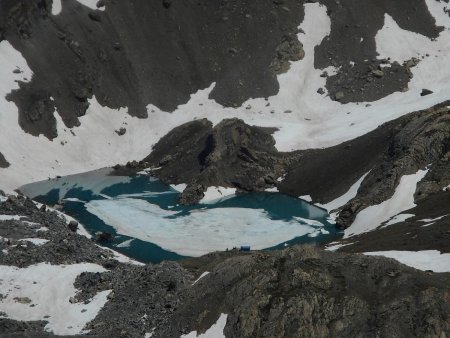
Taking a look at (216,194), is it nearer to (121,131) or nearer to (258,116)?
(258,116)

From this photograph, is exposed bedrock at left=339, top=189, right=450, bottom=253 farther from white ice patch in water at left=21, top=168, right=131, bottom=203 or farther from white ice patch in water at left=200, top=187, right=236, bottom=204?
white ice patch in water at left=21, top=168, right=131, bottom=203

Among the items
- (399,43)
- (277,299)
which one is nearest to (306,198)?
(277,299)

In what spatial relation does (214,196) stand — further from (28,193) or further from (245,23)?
(245,23)

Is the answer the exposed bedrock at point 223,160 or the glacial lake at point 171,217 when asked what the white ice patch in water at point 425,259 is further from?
the exposed bedrock at point 223,160

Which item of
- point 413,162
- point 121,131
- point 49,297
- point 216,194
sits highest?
point 121,131

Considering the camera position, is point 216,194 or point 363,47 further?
point 363,47

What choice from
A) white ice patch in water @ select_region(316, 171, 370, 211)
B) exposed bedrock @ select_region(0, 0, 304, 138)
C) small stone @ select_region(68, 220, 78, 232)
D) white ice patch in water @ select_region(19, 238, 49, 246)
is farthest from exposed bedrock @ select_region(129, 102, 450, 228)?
white ice patch in water @ select_region(19, 238, 49, 246)

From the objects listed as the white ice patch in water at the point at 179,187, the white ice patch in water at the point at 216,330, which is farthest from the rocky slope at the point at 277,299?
the white ice patch in water at the point at 179,187

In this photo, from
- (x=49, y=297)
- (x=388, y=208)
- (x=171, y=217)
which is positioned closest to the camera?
(x=49, y=297)
